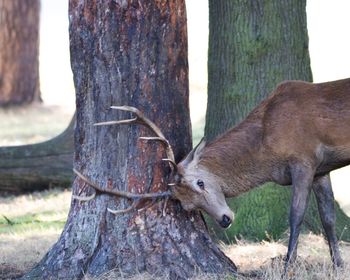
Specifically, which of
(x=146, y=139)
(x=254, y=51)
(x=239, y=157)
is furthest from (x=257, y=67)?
(x=146, y=139)

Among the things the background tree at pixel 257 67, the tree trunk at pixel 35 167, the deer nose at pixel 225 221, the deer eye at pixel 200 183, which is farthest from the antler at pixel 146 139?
the tree trunk at pixel 35 167

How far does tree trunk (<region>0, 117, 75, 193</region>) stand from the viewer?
1421 cm

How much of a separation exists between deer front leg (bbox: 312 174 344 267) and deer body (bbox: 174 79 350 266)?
11 centimetres

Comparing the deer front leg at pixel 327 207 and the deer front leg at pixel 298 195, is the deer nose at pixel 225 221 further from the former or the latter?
the deer front leg at pixel 327 207

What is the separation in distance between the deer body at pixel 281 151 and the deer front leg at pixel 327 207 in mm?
111

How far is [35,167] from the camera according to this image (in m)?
14.2

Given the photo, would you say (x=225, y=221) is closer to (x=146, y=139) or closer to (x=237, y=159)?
(x=237, y=159)

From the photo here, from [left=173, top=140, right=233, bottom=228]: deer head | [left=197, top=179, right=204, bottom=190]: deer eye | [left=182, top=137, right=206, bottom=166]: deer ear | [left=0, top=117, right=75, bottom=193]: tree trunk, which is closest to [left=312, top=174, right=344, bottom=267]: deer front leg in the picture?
[left=173, top=140, right=233, bottom=228]: deer head

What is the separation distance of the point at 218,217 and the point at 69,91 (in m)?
21.6

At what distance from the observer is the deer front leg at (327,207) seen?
28.8 ft

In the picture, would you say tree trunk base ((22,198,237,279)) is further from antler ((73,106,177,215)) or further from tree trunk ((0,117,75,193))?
tree trunk ((0,117,75,193))

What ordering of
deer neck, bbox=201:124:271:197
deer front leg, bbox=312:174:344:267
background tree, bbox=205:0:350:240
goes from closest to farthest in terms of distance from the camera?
deer neck, bbox=201:124:271:197 < deer front leg, bbox=312:174:344:267 < background tree, bbox=205:0:350:240

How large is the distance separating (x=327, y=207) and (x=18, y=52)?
1823 cm

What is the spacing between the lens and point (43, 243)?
10.5 metres
